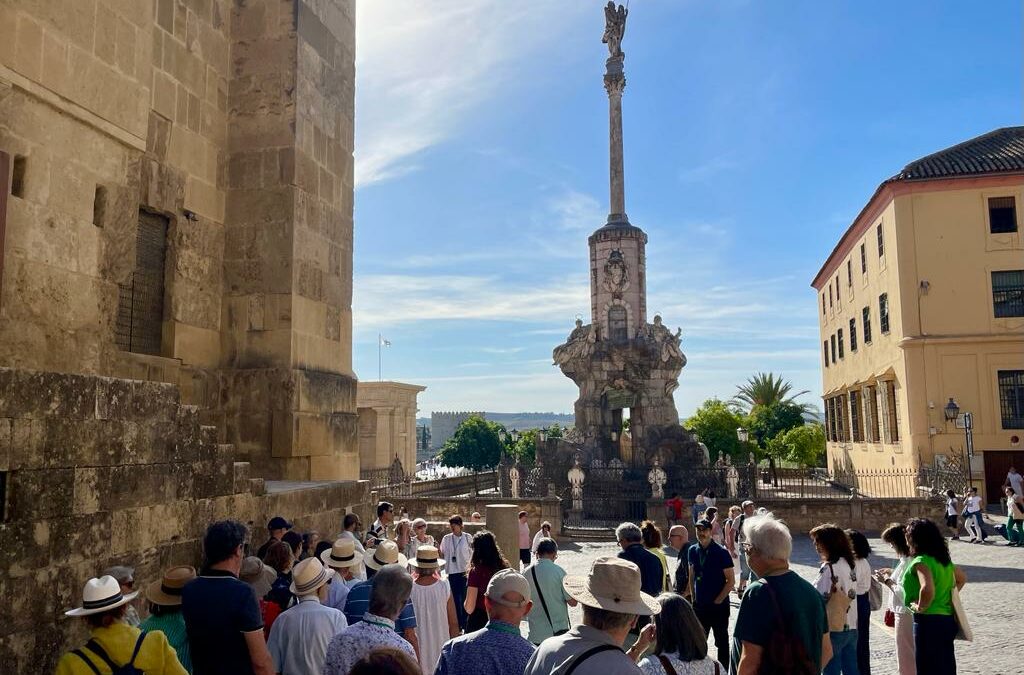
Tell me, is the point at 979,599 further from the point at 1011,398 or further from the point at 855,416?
the point at 855,416

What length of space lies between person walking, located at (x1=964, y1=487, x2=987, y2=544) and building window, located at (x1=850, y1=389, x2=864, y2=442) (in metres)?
14.7

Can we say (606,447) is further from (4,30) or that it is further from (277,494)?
(4,30)

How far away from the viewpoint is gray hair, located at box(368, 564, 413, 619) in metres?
3.51

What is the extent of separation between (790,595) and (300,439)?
21.0ft

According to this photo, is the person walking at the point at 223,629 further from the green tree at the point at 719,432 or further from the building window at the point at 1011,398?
the green tree at the point at 719,432

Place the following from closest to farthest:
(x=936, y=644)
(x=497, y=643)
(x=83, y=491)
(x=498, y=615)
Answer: (x=497, y=643) → (x=498, y=615) → (x=83, y=491) → (x=936, y=644)

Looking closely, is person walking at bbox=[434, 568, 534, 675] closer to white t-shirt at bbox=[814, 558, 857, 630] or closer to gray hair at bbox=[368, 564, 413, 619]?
gray hair at bbox=[368, 564, 413, 619]

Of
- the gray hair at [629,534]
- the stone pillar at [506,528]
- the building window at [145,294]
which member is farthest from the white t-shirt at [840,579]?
the building window at [145,294]

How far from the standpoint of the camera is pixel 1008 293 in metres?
23.1

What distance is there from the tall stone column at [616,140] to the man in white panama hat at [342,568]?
29527 millimetres

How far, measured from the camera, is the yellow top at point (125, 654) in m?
3.03

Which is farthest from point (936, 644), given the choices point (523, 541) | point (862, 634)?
point (523, 541)

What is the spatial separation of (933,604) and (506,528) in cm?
711

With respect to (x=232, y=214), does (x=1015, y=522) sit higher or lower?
lower
